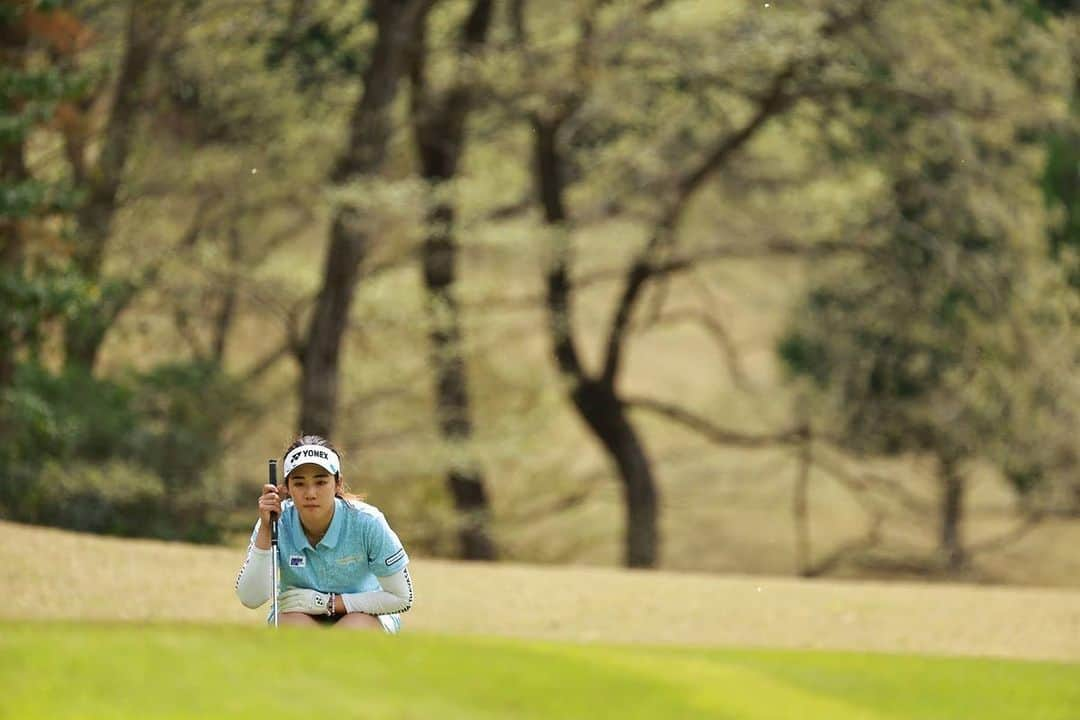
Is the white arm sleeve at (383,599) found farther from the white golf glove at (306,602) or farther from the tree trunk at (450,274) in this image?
the tree trunk at (450,274)

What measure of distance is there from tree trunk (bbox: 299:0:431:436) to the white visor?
12444 millimetres

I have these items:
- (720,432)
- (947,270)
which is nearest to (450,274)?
(720,432)

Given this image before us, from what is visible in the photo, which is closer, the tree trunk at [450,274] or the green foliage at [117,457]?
the green foliage at [117,457]

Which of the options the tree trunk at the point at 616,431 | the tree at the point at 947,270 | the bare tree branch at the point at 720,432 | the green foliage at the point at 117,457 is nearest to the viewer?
the green foliage at the point at 117,457

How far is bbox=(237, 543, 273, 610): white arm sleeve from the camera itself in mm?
6883

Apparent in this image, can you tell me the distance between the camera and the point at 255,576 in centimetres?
690

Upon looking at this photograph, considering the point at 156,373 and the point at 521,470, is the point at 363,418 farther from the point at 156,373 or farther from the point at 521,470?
A: the point at 156,373

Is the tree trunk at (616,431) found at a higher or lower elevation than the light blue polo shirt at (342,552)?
lower

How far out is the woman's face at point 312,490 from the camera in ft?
22.6

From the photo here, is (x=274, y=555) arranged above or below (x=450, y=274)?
above

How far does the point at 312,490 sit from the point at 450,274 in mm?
15081

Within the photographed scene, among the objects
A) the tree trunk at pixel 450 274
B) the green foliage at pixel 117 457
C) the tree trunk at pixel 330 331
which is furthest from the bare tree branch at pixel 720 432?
the green foliage at pixel 117 457

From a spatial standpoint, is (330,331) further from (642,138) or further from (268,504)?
(268,504)

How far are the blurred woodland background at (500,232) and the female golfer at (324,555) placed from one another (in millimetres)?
10260
